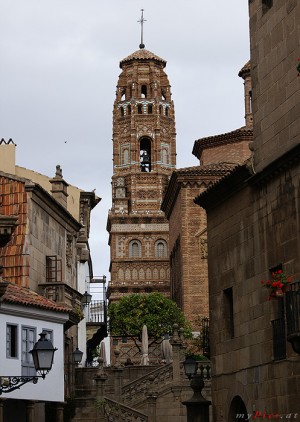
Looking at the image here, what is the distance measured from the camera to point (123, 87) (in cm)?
11325

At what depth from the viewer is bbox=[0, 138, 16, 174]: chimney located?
48.2 m

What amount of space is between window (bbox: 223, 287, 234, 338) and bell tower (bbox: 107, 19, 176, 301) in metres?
77.1

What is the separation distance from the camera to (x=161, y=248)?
10956cm

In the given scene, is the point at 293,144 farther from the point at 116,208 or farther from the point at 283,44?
the point at 116,208

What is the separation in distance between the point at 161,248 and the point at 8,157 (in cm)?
6169

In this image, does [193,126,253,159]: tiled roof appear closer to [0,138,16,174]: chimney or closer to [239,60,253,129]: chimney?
[239,60,253,129]: chimney

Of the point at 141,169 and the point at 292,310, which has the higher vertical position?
the point at 141,169

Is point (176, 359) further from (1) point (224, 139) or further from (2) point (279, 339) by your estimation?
(1) point (224, 139)

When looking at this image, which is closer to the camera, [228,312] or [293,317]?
[293,317]

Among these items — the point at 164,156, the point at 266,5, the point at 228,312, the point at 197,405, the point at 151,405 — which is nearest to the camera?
the point at 266,5

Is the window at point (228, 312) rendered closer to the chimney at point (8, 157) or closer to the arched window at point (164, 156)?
the chimney at point (8, 157)

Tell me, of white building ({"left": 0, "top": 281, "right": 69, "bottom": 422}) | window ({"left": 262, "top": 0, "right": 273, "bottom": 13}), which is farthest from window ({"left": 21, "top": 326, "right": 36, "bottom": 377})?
window ({"left": 262, "top": 0, "right": 273, "bottom": 13})

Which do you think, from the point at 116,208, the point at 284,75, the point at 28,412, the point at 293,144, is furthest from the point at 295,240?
the point at 116,208

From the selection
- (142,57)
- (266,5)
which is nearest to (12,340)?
(266,5)
